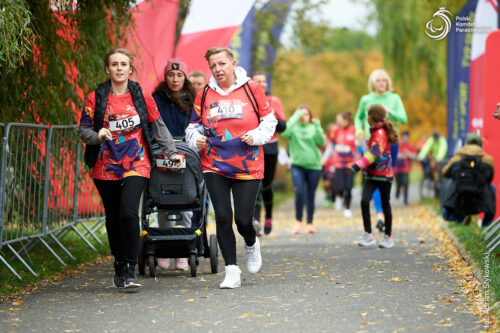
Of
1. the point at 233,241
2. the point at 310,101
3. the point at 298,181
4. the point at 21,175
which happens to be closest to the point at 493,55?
the point at 298,181

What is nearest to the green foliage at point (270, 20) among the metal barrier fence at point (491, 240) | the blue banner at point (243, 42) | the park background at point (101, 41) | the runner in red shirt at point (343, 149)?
the park background at point (101, 41)

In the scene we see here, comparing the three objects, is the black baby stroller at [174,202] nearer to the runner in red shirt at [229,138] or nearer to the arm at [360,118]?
the runner in red shirt at [229,138]

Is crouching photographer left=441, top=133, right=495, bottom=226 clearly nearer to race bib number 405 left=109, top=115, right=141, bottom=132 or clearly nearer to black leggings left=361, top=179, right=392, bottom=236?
black leggings left=361, top=179, right=392, bottom=236

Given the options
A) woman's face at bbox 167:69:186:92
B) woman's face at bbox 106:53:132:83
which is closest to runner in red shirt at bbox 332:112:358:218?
woman's face at bbox 167:69:186:92

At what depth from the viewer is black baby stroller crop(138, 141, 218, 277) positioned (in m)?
8.38

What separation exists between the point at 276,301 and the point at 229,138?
1513 mm

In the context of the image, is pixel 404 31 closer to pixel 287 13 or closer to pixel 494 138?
pixel 287 13

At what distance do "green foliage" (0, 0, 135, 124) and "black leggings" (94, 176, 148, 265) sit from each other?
209 centimetres

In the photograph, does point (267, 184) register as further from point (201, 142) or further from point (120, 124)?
point (120, 124)

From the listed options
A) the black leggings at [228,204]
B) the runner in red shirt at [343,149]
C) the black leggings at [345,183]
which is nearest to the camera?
the black leggings at [228,204]

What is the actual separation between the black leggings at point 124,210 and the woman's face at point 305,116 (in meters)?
6.50

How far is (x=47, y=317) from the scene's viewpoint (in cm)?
655

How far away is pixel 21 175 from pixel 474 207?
6111 mm

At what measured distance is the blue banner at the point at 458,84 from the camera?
604 inches
